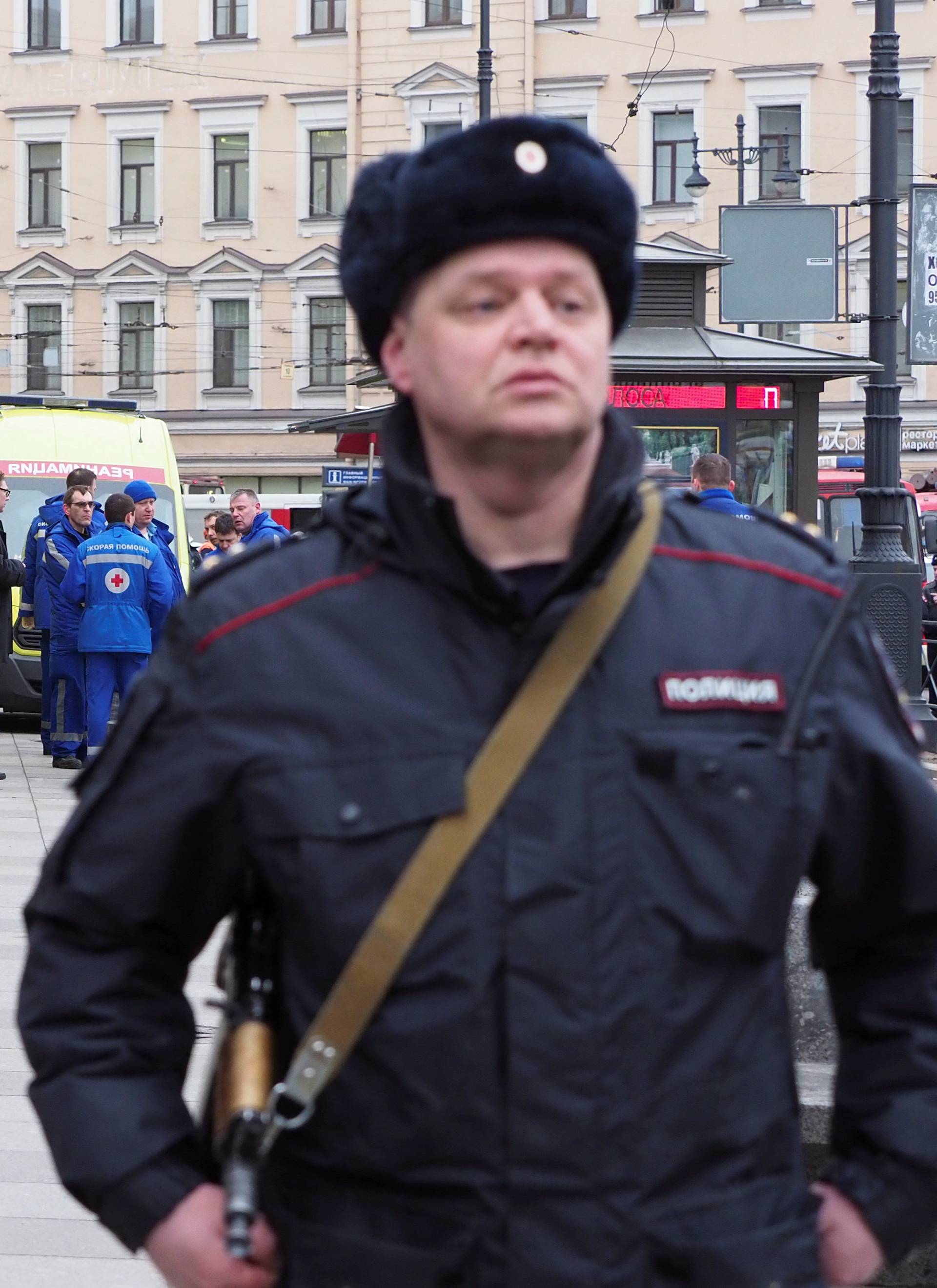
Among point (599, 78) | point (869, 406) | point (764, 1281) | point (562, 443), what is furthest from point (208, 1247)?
point (599, 78)

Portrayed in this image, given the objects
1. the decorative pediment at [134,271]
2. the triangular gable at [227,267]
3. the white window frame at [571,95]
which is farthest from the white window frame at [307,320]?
the white window frame at [571,95]

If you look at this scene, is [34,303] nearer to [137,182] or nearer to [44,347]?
[44,347]

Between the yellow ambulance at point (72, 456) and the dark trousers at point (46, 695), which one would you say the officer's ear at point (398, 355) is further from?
the yellow ambulance at point (72, 456)

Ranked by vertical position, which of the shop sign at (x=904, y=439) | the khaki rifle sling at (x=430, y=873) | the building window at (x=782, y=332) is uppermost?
the building window at (x=782, y=332)

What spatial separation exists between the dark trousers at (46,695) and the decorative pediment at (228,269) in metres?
31.1

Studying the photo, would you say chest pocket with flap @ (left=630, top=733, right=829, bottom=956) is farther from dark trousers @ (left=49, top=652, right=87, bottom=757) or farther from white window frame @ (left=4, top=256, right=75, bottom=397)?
white window frame @ (left=4, top=256, right=75, bottom=397)

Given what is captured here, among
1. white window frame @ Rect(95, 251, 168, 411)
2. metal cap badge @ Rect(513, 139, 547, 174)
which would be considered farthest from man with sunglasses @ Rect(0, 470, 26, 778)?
white window frame @ Rect(95, 251, 168, 411)

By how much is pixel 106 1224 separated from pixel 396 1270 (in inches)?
11.6

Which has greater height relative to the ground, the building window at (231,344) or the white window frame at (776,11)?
the white window frame at (776,11)

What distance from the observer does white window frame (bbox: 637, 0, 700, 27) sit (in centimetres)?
4175

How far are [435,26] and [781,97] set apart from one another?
7.29 m

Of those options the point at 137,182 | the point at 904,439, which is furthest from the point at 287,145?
the point at 904,439

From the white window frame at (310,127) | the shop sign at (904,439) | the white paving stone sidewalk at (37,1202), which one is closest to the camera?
the white paving stone sidewalk at (37,1202)

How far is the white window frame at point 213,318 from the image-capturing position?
44406 millimetres
